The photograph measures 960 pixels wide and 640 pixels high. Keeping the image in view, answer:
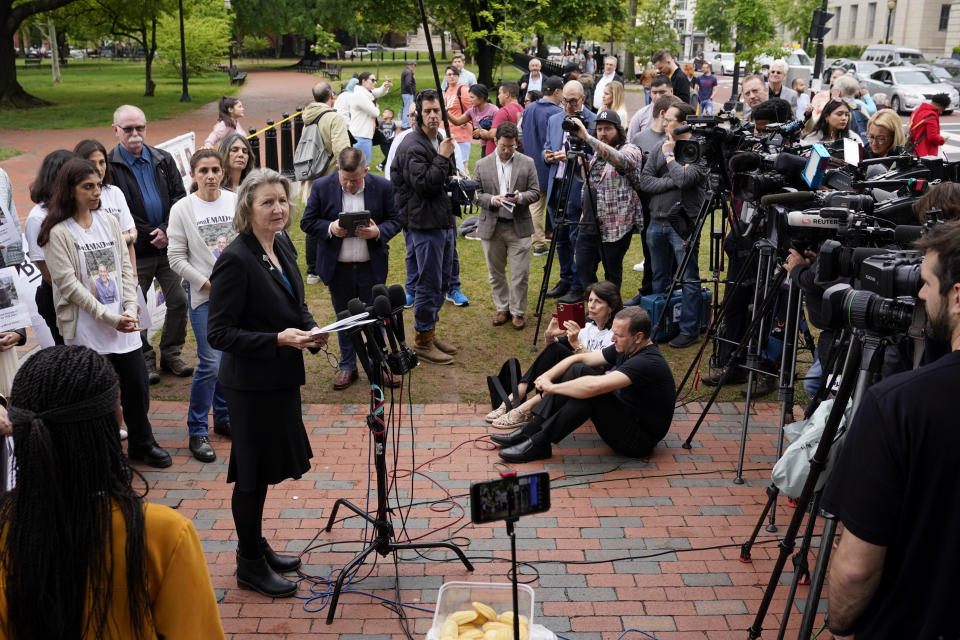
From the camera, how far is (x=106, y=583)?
2.10 metres

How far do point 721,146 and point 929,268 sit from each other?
4.35m

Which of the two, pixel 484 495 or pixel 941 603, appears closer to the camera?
pixel 941 603

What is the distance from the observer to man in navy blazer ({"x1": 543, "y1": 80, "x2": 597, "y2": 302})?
29.3ft

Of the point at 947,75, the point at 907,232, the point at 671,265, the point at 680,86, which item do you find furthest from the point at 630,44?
the point at 907,232

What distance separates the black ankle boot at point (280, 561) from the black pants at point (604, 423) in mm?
2024

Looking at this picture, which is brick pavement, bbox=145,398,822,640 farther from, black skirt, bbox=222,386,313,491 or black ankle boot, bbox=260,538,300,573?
black skirt, bbox=222,386,313,491

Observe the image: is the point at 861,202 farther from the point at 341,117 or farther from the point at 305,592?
the point at 341,117

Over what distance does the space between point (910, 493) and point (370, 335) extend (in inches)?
98.1

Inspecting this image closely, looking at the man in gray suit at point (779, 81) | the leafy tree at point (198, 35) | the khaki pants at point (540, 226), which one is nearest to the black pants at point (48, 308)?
the khaki pants at point (540, 226)

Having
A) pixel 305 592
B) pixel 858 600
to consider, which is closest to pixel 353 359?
pixel 305 592

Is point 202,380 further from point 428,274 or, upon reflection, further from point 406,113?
point 406,113

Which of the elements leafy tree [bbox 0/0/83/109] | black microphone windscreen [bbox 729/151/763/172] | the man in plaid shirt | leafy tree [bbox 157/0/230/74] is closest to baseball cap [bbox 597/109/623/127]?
the man in plaid shirt

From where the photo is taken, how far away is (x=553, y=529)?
5.26m

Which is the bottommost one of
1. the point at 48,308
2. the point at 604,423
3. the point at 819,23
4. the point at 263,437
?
the point at 604,423
